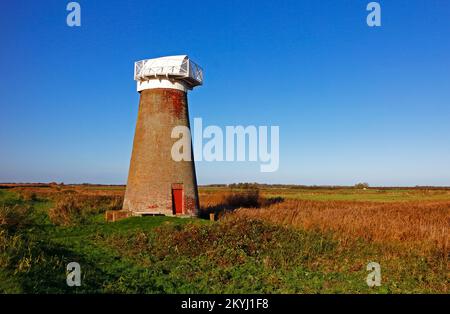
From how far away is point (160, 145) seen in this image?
20.6 metres

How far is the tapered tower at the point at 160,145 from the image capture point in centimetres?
2036

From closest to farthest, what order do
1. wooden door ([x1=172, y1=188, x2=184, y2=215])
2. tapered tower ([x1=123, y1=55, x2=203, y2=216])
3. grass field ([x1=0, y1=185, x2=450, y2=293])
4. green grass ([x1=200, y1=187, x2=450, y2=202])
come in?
grass field ([x1=0, y1=185, x2=450, y2=293]) < tapered tower ([x1=123, y1=55, x2=203, y2=216]) < wooden door ([x1=172, y1=188, x2=184, y2=215]) < green grass ([x1=200, y1=187, x2=450, y2=202])

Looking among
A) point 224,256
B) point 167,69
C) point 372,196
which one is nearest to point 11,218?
point 224,256

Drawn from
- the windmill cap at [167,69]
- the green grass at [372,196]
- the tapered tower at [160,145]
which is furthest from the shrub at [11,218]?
the green grass at [372,196]

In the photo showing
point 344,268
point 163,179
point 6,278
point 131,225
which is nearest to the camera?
point 6,278

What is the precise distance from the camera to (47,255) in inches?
405

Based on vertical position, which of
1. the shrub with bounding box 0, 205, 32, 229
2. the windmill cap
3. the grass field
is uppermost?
the windmill cap

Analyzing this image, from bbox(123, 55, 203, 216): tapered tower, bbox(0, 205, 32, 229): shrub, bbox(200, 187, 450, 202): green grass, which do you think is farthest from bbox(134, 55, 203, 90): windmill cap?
bbox(200, 187, 450, 202): green grass

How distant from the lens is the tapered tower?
20359 mm

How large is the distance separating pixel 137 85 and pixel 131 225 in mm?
8485

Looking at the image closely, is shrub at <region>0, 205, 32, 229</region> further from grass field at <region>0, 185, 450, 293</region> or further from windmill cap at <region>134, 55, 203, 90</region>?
windmill cap at <region>134, 55, 203, 90</region>

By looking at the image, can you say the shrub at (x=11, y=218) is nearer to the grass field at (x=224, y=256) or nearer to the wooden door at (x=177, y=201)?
the grass field at (x=224, y=256)
